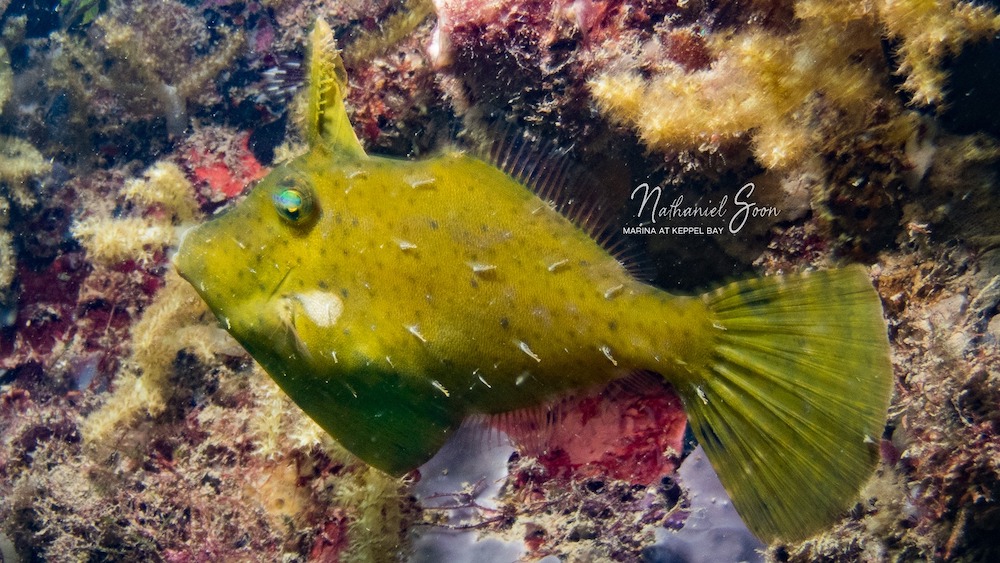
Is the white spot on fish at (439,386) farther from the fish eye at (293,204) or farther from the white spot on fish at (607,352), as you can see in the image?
the fish eye at (293,204)

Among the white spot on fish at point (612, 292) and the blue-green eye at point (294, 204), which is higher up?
the blue-green eye at point (294, 204)

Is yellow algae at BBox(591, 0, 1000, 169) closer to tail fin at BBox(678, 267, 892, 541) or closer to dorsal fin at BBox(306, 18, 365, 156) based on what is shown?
tail fin at BBox(678, 267, 892, 541)

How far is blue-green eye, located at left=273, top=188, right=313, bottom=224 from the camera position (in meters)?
2.19

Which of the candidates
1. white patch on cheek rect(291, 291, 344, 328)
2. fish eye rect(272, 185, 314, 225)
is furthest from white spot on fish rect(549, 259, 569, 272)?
fish eye rect(272, 185, 314, 225)

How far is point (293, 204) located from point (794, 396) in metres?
2.10

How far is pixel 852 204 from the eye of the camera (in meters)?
2.60

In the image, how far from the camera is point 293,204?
7.20 feet

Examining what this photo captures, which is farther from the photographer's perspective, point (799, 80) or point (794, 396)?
point (799, 80)

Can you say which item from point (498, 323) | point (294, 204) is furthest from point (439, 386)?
point (294, 204)

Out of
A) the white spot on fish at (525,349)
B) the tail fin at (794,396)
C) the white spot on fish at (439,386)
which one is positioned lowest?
the tail fin at (794,396)

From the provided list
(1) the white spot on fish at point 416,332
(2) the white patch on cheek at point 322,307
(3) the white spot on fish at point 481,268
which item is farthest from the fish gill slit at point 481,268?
(2) the white patch on cheek at point 322,307

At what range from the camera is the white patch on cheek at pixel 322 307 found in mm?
2213

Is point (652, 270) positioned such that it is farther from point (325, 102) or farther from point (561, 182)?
point (325, 102)

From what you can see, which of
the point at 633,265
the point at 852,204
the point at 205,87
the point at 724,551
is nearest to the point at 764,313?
the point at 633,265
